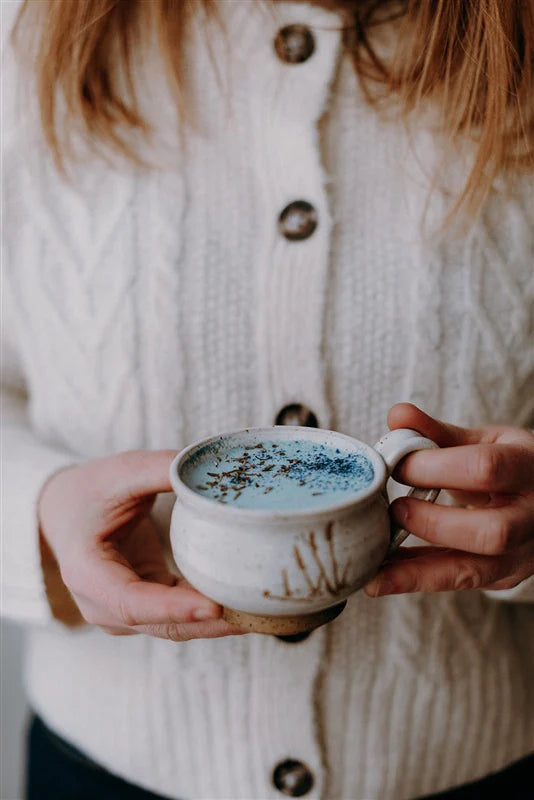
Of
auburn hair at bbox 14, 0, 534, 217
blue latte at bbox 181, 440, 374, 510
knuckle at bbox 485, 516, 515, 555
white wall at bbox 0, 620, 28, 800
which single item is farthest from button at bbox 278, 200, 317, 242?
white wall at bbox 0, 620, 28, 800

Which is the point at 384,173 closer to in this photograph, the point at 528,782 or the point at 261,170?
the point at 261,170

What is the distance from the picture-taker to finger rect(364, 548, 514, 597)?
1.86 ft

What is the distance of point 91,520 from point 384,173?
471mm

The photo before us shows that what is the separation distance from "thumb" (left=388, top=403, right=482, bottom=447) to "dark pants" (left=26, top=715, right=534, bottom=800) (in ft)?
1.63

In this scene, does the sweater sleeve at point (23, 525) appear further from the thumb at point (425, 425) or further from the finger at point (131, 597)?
the thumb at point (425, 425)

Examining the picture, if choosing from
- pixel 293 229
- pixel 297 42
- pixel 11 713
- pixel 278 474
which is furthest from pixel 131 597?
pixel 11 713

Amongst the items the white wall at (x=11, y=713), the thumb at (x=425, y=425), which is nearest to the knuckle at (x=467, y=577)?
the thumb at (x=425, y=425)

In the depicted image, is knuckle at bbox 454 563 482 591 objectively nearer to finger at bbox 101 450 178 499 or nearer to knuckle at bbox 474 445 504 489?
knuckle at bbox 474 445 504 489

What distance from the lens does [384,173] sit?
0.76 metres

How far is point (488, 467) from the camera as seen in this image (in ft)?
1.76

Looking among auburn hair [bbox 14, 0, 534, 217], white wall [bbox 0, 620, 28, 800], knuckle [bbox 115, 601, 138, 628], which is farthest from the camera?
white wall [bbox 0, 620, 28, 800]

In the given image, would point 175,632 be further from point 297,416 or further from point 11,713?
point 11,713

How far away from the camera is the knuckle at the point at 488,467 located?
0.54 metres

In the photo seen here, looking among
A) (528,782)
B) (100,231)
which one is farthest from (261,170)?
(528,782)
